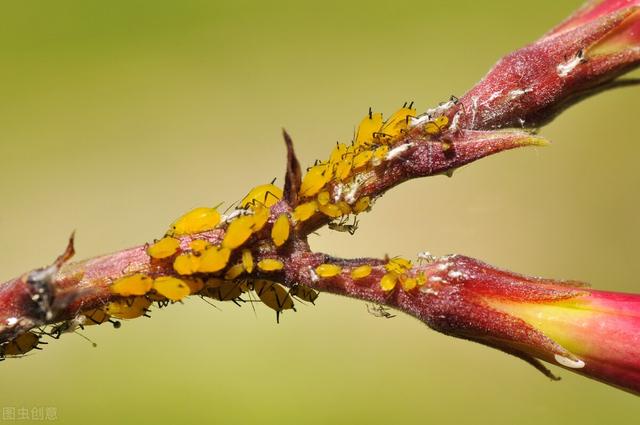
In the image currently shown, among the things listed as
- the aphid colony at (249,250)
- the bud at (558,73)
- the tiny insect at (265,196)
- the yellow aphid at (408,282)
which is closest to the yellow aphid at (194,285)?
the aphid colony at (249,250)

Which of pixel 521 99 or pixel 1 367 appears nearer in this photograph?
pixel 521 99

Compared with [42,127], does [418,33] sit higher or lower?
higher

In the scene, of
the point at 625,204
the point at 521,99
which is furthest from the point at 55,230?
the point at 625,204

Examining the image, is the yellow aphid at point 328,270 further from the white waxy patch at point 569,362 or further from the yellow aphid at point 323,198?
the white waxy patch at point 569,362

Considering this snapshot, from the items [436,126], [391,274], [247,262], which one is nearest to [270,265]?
[247,262]

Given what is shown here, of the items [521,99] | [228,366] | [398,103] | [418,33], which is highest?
[418,33]

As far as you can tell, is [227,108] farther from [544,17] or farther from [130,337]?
[544,17]
